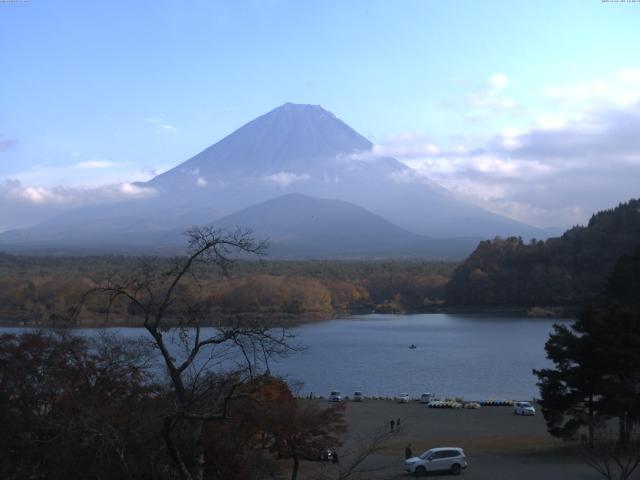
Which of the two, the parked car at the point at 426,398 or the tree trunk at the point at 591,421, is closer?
the tree trunk at the point at 591,421

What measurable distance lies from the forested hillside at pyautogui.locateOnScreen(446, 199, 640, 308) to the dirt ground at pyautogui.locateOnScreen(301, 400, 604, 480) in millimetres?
26394

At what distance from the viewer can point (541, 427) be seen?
44.5 feet

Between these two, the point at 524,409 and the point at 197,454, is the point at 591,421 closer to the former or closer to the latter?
the point at 524,409

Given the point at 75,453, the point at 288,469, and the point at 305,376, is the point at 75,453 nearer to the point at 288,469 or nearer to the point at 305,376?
the point at 288,469

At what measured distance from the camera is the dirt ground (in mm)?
8828

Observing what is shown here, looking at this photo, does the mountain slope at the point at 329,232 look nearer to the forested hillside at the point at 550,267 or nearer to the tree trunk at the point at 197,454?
the forested hillside at the point at 550,267

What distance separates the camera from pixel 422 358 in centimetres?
2520

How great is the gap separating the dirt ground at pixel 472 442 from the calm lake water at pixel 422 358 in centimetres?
222

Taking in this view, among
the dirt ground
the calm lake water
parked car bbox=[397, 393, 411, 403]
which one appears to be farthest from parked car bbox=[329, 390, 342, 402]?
parked car bbox=[397, 393, 411, 403]

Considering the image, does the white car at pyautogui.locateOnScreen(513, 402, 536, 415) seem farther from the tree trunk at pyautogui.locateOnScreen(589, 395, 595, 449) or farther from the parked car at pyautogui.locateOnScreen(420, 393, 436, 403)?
the tree trunk at pyautogui.locateOnScreen(589, 395, 595, 449)

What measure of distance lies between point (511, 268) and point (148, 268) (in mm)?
44413

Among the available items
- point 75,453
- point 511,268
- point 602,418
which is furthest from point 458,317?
point 75,453

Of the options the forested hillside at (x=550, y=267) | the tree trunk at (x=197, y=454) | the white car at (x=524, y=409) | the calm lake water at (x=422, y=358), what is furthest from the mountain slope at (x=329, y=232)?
the tree trunk at (x=197, y=454)

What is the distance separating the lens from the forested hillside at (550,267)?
136 feet
